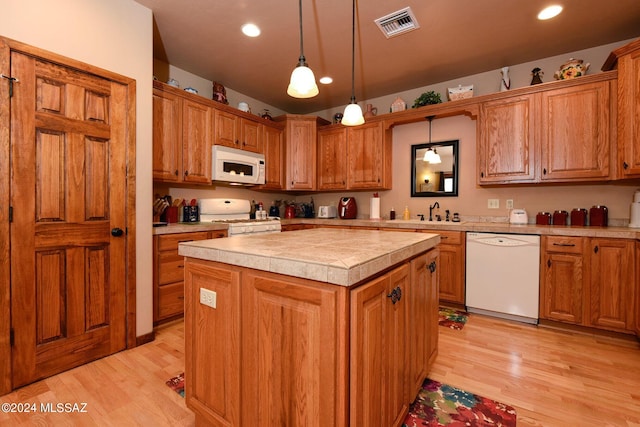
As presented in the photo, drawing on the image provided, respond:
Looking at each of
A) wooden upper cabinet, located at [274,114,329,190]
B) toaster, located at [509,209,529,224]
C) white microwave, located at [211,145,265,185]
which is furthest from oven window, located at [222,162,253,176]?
toaster, located at [509,209,529,224]

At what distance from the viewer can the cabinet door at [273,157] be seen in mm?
4043

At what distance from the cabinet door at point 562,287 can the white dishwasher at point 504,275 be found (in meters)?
0.06

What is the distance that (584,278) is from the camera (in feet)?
8.06

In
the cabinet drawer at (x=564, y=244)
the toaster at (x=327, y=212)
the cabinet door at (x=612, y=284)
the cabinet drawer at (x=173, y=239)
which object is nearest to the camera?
the cabinet door at (x=612, y=284)

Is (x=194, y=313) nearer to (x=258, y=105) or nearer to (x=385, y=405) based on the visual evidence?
(x=385, y=405)

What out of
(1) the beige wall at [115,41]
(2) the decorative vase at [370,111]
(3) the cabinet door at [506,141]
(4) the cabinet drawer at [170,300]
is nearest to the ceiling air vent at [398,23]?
(3) the cabinet door at [506,141]

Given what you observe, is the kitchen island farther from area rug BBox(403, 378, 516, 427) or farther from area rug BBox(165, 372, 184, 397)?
area rug BBox(165, 372, 184, 397)

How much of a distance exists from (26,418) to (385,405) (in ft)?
6.03

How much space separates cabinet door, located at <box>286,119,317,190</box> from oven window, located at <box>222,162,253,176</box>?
0.69 meters

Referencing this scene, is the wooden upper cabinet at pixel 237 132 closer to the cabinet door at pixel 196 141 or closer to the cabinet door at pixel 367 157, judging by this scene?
the cabinet door at pixel 196 141

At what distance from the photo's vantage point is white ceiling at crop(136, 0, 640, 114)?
91.1 inches

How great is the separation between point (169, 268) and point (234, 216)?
1244mm

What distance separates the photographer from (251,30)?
8.59ft

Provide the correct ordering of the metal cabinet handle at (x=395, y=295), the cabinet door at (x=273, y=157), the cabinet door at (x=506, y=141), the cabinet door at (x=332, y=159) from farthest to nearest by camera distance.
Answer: the cabinet door at (x=332, y=159) < the cabinet door at (x=273, y=157) < the cabinet door at (x=506, y=141) < the metal cabinet handle at (x=395, y=295)
